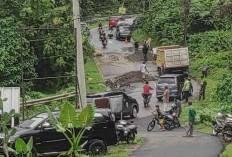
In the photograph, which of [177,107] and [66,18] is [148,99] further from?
[66,18]

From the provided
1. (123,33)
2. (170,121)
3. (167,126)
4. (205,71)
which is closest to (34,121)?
(167,126)

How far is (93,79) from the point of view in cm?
4022

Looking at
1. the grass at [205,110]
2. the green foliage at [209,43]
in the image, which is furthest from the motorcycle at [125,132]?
the green foliage at [209,43]

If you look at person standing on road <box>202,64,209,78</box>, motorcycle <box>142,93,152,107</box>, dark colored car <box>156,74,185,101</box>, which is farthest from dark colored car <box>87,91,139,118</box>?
person standing on road <box>202,64,209,78</box>

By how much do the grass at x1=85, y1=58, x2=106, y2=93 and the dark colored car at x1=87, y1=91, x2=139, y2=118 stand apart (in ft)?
27.1

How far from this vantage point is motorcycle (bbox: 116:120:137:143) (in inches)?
795

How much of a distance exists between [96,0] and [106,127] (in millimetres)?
47632

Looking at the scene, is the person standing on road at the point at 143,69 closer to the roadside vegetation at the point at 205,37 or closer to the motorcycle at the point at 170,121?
the roadside vegetation at the point at 205,37

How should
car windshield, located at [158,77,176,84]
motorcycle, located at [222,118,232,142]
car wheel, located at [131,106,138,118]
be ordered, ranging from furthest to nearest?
1. car windshield, located at [158,77,176,84]
2. car wheel, located at [131,106,138,118]
3. motorcycle, located at [222,118,232,142]

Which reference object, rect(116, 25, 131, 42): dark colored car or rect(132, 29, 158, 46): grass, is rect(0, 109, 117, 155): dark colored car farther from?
rect(116, 25, 131, 42): dark colored car

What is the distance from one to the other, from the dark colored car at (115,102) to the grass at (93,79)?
8275 millimetres

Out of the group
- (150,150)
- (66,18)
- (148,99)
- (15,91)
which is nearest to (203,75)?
(148,99)

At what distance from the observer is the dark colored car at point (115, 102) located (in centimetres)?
2630

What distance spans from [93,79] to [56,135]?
76.9 feet
